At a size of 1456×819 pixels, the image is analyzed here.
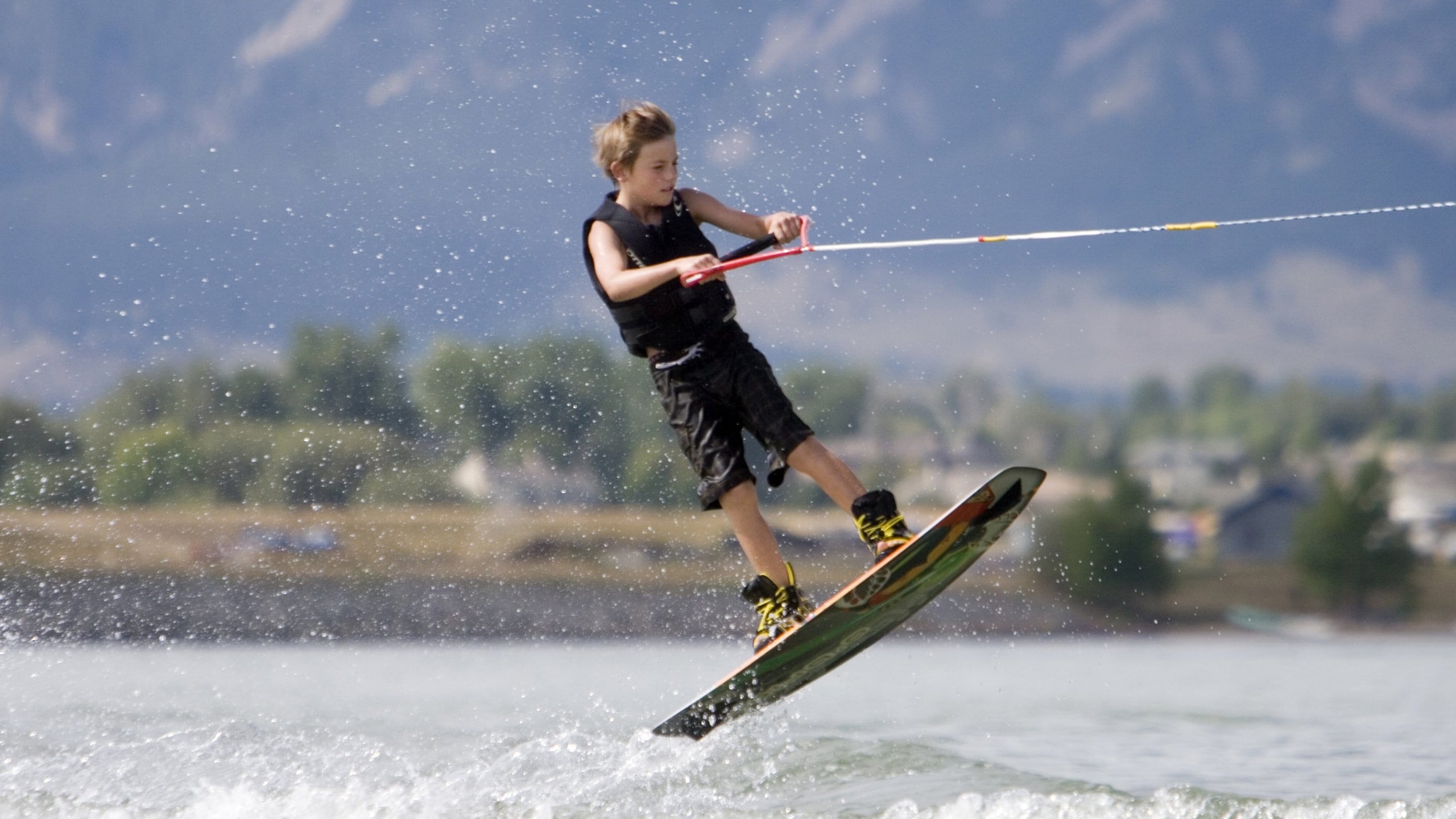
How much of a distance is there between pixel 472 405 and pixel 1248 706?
2126 inches

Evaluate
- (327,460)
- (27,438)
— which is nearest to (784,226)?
(327,460)

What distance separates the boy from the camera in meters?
5.81

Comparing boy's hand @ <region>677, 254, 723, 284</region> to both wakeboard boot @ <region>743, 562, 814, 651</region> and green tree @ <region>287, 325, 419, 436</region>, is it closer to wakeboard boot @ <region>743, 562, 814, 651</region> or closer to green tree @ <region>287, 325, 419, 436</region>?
wakeboard boot @ <region>743, 562, 814, 651</region>

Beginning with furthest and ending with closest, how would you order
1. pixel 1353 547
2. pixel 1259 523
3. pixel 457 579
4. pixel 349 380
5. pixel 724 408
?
pixel 1259 523 < pixel 1353 547 < pixel 457 579 < pixel 349 380 < pixel 724 408

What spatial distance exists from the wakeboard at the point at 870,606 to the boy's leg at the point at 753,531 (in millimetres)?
231

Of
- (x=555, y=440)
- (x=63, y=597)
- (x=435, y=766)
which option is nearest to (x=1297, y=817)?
(x=435, y=766)

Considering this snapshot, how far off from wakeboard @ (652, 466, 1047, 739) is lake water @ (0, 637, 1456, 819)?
0.27m

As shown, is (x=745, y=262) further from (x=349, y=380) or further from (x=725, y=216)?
(x=349, y=380)

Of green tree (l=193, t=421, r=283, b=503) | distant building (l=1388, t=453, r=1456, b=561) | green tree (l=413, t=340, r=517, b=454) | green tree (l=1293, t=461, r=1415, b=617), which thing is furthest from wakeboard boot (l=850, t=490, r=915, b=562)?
distant building (l=1388, t=453, r=1456, b=561)

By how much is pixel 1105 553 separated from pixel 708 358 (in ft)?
238

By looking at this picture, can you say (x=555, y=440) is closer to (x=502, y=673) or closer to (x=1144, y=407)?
(x=502, y=673)

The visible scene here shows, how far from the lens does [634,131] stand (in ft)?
19.0

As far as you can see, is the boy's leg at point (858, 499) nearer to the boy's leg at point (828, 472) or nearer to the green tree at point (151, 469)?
the boy's leg at point (828, 472)

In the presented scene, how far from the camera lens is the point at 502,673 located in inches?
696
